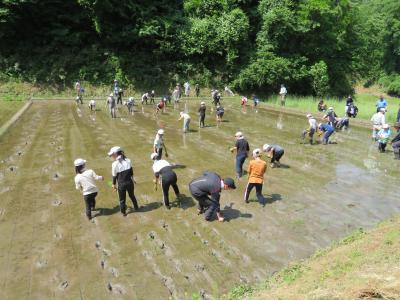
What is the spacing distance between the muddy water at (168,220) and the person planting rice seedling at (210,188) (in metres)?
0.39

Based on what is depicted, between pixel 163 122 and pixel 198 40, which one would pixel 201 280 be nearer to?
pixel 163 122

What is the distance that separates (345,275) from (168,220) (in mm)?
5062

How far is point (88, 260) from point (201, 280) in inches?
99.6

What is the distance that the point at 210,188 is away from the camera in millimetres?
9609

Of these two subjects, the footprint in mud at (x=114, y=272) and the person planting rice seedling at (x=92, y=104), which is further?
the person planting rice seedling at (x=92, y=104)

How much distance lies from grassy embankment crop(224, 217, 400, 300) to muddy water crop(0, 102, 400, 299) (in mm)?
631

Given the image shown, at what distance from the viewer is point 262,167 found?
10719mm

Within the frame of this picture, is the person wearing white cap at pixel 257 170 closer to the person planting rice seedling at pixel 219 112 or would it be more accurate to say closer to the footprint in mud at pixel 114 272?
the footprint in mud at pixel 114 272

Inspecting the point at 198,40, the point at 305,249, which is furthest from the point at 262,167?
the point at 198,40

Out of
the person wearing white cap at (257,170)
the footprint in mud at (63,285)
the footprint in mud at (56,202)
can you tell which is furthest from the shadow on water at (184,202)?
the footprint in mud at (63,285)

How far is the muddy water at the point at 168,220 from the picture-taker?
775 cm

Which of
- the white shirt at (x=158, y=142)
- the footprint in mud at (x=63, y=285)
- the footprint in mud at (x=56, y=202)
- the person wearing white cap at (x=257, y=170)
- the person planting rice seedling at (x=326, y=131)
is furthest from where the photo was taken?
the person planting rice seedling at (x=326, y=131)

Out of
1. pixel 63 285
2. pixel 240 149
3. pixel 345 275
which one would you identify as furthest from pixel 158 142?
pixel 345 275

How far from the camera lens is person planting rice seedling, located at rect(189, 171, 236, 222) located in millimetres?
9584
